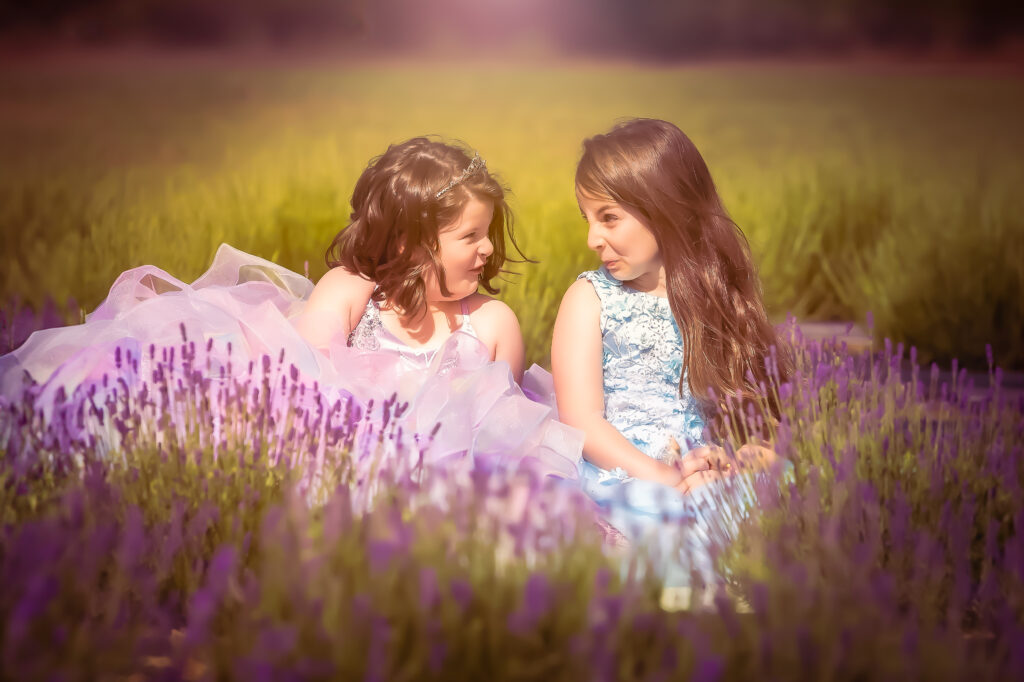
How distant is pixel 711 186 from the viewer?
270cm

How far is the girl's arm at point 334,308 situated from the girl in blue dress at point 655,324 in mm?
627

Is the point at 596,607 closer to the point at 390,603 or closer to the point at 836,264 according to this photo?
the point at 390,603

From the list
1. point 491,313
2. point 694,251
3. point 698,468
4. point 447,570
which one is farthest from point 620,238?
point 447,570

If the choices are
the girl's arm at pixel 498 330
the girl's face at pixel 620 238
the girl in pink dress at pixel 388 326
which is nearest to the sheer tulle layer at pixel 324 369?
the girl in pink dress at pixel 388 326

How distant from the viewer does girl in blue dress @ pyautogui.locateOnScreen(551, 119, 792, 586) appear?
251cm

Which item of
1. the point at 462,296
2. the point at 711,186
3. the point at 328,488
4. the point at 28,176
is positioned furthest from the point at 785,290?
the point at 28,176

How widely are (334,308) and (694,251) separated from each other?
3.52 feet

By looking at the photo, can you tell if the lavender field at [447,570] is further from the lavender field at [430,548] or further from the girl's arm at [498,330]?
the girl's arm at [498,330]

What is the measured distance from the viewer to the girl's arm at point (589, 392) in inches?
97.2

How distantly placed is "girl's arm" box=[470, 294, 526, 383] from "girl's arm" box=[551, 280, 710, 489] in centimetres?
32

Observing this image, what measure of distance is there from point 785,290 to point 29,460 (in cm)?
364

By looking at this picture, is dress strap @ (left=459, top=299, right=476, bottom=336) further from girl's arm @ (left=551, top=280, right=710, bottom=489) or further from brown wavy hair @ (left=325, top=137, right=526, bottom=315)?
girl's arm @ (left=551, top=280, right=710, bottom=489)

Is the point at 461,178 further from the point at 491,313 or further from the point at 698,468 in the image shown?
the point at 698,468

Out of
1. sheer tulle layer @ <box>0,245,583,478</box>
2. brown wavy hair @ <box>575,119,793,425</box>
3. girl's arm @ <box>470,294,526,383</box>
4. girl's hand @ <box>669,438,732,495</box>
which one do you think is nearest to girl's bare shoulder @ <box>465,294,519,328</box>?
girl's arm @ <box>470,294,526,383</box>
